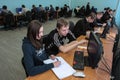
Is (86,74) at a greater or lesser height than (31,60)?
lesser

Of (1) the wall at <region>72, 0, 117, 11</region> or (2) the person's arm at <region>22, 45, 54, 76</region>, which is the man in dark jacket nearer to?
(2) the person's arm at <region>22, 45, 54, 76</region>

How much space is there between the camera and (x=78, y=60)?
1.98 m

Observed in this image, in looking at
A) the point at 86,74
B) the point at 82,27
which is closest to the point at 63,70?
the point at 86,74

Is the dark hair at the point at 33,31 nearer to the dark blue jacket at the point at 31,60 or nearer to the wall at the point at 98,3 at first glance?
the dark blue jacket at the point at 31,60

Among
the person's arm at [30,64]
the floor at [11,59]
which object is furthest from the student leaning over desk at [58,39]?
the floor at [11,59]

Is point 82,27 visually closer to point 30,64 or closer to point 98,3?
point 30,64

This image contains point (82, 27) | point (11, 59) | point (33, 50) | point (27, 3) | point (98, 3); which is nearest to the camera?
point (33, 50)

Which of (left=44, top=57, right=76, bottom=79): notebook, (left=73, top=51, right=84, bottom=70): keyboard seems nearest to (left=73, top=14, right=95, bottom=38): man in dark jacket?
(left=73, top=51, right=84, bottom=70): keyboard

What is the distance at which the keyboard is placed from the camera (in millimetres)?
1815

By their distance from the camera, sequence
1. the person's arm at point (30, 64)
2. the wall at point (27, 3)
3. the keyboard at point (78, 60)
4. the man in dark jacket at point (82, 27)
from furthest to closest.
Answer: the wall at point (27, 3)
the man in dark jacket at point (82, 27)
the keyboard at point (78, 60)
the person's arm at point (30, 64)

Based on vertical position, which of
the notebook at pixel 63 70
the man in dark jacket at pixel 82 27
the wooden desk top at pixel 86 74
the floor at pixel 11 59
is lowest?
the floor at pixel 11 59

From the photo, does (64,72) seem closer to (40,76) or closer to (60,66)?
(60,66)

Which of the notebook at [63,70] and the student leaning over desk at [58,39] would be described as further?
the student leaning over desk at [58,39]

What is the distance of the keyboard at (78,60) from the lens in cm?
182
